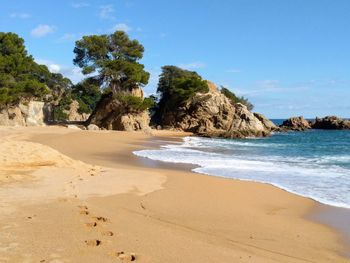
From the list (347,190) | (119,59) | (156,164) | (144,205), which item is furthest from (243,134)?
(144,205)

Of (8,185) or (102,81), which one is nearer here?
(8,185)

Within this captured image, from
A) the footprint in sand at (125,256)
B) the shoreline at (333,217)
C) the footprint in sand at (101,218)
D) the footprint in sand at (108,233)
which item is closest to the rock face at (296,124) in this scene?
the shoreline at (333,217)

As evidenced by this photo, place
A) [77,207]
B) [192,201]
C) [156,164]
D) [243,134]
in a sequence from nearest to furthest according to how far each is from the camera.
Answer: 1. [77,207]
2. [192,201]
3. [156,164]
4. [243,134]

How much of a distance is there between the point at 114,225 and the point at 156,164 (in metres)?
11.1

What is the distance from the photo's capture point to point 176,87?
202 ft

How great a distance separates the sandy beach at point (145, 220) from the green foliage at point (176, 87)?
48107mm

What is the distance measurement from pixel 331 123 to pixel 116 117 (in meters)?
53.2

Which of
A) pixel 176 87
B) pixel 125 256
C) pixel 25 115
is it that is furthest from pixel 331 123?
pixel 125 256

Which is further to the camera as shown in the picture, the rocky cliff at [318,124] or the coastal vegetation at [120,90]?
the rocky cliff at [318,124]

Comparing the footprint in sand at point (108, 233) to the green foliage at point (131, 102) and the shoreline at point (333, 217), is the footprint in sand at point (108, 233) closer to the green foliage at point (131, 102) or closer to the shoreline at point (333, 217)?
the shoreline at point (333, 217)

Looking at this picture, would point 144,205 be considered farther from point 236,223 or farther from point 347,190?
point 347,190

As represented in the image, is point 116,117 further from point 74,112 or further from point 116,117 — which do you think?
point 74,112

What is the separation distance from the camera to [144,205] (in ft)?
Result: 28.1

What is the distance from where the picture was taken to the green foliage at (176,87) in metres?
60.0
